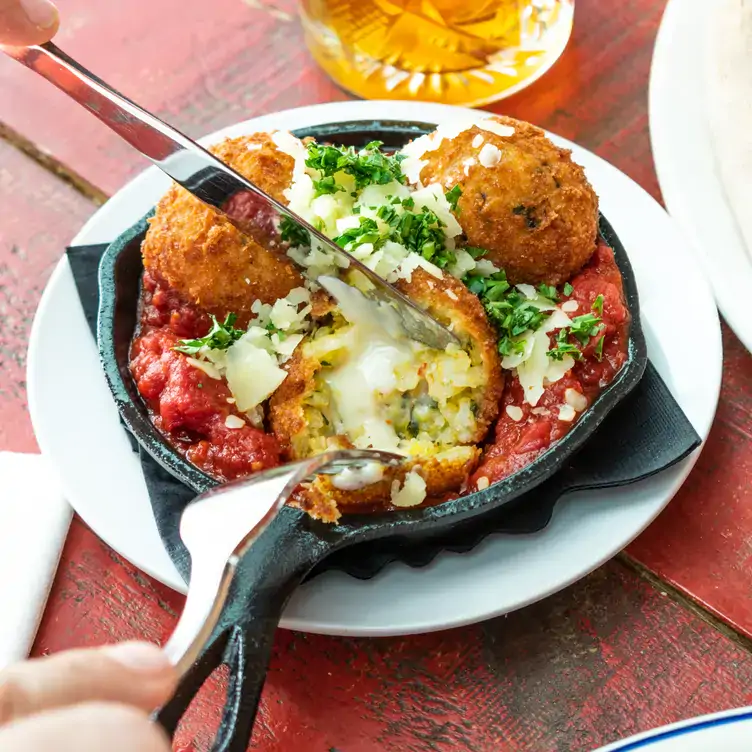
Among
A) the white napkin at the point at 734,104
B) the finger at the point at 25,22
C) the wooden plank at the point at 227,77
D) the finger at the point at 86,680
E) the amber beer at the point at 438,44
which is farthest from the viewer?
the wooden plank at the point at 227,77

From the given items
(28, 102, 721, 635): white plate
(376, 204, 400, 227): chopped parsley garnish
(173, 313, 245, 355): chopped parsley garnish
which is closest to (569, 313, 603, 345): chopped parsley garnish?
(28, 102, 721, 635): white plate

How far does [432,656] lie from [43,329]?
101 centimetres

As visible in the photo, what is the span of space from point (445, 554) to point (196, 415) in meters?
0.49

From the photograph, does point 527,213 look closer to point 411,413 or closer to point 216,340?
point 411,413

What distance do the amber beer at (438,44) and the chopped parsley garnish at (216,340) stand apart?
1049 millimetres

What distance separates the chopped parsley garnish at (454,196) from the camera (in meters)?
1.55

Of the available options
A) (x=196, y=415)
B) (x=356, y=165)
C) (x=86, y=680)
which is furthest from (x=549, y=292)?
(x=86, y=680)

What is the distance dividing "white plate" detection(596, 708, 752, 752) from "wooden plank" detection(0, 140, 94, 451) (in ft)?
4.40

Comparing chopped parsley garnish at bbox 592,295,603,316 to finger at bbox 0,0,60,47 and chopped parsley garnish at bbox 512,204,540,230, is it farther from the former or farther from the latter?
finger at bbox 0,0,60,47

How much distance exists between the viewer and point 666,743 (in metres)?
1.19

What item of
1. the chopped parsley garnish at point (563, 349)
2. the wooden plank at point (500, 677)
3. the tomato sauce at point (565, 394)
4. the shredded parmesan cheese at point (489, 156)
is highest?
the shredded parmesan cheese at point (489, 156)

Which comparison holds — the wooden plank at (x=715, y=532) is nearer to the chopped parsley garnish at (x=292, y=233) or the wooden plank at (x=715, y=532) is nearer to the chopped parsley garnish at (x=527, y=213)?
the chopped parsley garnish at (x=527, y=213)

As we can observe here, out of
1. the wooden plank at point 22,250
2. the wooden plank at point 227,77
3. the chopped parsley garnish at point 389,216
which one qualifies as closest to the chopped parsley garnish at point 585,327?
the chopped parsley garnish at point 389,216

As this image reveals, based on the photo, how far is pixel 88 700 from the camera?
0.80 meters
